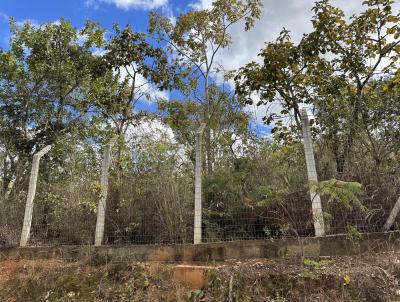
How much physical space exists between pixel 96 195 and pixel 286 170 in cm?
330

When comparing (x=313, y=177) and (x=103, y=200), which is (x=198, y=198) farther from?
(x=103, y=200)

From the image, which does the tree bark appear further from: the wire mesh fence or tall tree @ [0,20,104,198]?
tall tree @ [0,20,104,198]

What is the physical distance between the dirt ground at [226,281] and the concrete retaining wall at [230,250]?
5.5 inches

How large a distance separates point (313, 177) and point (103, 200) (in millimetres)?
3527

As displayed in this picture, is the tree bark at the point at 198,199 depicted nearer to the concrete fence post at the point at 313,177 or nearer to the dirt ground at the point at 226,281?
the dirt ground at the point at 226,281

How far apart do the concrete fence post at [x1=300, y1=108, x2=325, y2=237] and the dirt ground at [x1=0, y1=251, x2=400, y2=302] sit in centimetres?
44

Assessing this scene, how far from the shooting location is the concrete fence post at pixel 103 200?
619cm

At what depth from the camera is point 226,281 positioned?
4.45m

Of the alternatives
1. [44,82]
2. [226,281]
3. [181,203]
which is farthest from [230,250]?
[44,82]

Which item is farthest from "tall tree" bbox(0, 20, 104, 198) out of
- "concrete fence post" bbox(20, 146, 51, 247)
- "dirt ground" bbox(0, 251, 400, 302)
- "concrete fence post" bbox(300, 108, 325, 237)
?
"concrete fence post" bbox(300, 108, 325, 237)

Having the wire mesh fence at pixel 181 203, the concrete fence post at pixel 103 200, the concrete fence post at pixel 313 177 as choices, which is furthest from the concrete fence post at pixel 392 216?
the concrete fence post at pixel 103 200

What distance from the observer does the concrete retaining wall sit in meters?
4.54

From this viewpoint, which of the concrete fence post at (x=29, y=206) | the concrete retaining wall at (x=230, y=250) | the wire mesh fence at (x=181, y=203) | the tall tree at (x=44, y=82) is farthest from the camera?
the tall tree at (x=44, y=82)

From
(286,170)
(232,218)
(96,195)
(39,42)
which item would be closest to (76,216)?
(96,195)
